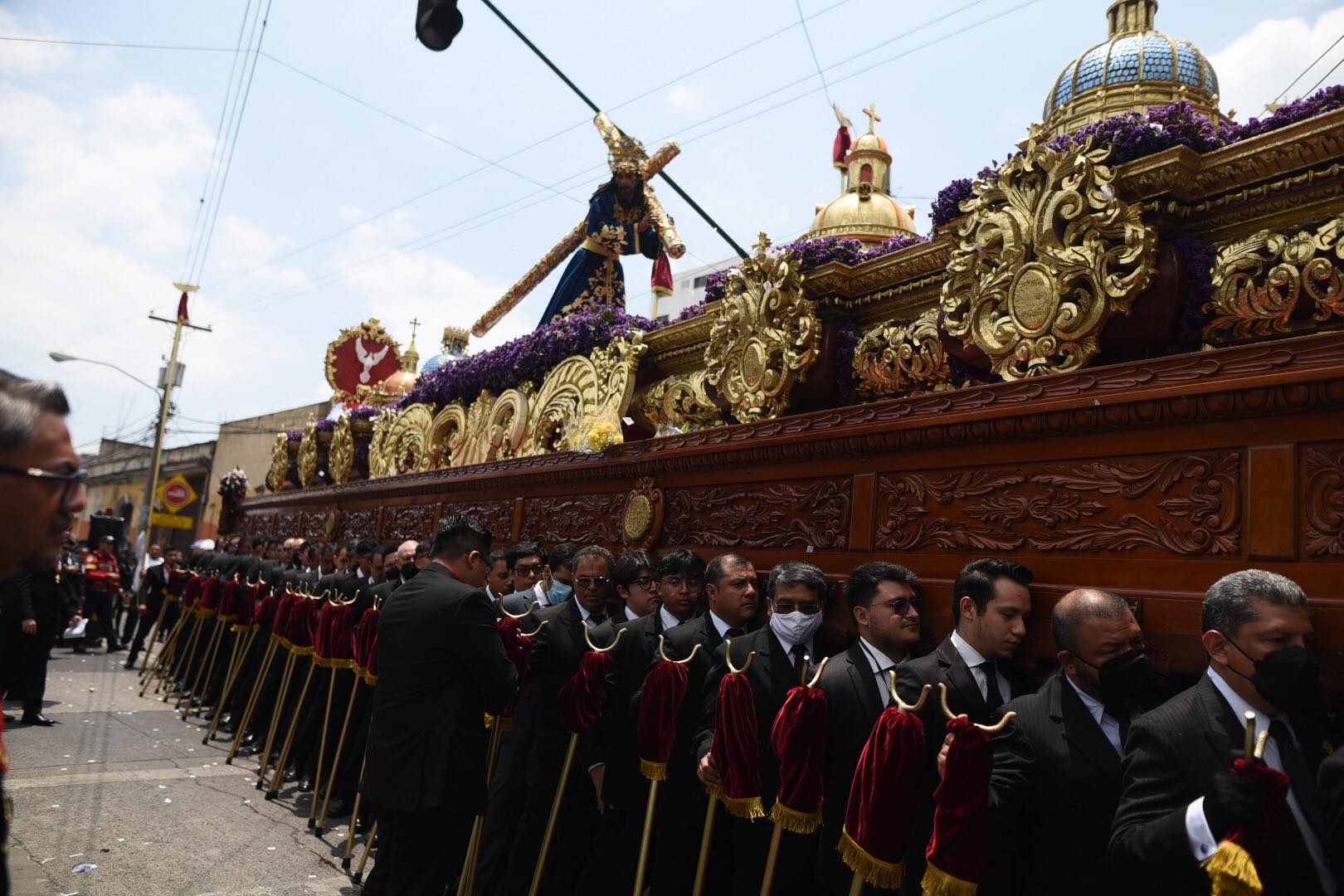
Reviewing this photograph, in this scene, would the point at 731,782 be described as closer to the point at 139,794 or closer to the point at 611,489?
the point at 611,489

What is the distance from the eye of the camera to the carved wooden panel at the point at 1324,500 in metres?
2.59

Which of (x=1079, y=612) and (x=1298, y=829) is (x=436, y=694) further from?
(x=1298, y=829)

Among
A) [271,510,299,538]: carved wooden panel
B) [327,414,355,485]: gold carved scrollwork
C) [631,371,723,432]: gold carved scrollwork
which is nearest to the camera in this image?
[631,371,723,432]: gold carved scrollwork

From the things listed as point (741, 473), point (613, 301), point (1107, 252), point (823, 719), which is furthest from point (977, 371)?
point (613, 301)

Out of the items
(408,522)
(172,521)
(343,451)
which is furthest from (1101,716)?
→ (172,521)

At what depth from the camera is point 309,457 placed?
12570 mm

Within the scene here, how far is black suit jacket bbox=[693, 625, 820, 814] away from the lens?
11.6 feet

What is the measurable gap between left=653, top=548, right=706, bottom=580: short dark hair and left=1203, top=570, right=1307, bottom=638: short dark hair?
2586 millimetres

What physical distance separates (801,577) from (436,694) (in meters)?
1.59

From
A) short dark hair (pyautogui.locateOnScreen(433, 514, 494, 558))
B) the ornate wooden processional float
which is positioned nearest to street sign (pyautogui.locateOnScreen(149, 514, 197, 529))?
the ornate wooden processional float

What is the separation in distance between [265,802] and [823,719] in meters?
5.09

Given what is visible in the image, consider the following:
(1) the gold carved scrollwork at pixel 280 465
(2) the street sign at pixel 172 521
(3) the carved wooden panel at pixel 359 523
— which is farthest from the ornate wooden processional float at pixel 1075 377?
(2) the street sign at pixel 172 521

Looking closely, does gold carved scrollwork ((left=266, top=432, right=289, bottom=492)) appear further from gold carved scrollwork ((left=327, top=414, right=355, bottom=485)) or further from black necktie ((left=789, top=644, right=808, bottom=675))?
black necktie ((left=789, top=644, right=808, bottom=675))

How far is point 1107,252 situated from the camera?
336 cm
